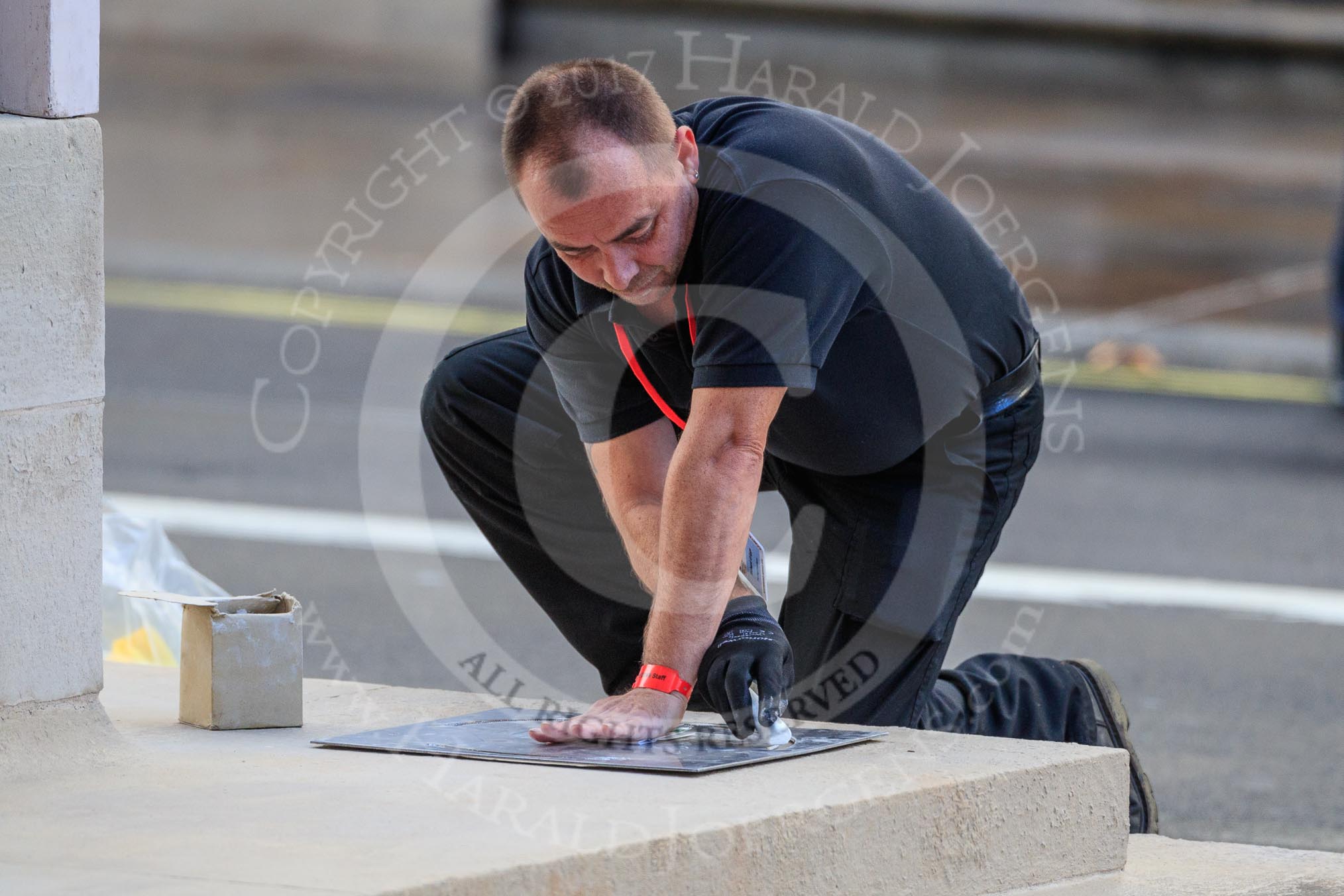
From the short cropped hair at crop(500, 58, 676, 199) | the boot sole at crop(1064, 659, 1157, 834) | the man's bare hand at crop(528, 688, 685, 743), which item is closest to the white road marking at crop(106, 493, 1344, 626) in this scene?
the boot sole at crop(1064, 659, 1157, 834)

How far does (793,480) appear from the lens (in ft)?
12.4

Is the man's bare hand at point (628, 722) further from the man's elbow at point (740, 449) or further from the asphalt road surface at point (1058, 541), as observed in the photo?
the asphalt road surface at point (1058, 541)

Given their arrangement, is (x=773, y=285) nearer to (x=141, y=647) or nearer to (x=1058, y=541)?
(x=141, y=647)

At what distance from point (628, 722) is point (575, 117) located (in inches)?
36.7

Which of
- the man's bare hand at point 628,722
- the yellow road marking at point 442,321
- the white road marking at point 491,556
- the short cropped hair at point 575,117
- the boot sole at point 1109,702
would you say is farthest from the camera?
the yellow road marking at point 442,321

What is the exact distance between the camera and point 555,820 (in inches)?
102

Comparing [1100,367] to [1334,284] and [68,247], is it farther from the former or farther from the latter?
[68,247]

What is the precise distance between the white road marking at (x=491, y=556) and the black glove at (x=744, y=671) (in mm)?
3129

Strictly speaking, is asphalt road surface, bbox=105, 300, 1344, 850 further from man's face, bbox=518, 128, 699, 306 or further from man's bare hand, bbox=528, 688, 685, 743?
man's face, bbox=518, 128, 699, 306

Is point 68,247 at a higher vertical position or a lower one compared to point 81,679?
higher

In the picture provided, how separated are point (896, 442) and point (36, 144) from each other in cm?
157

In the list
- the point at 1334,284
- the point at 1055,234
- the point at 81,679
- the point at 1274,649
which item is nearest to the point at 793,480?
the point at 81,679

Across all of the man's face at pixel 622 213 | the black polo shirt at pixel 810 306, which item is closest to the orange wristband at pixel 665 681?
the black polo shirt at pixel 810 306

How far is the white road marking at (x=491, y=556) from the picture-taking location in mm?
6250
